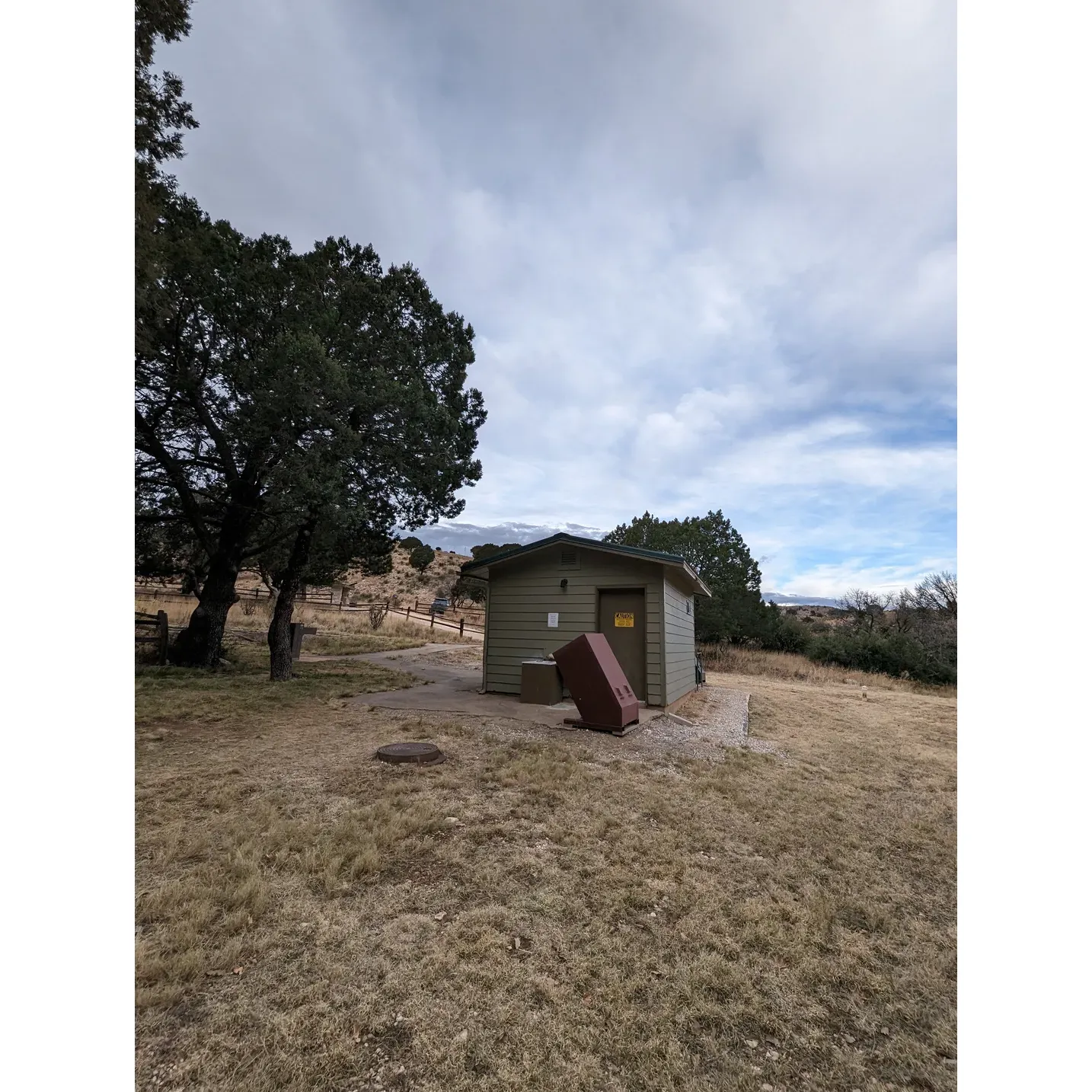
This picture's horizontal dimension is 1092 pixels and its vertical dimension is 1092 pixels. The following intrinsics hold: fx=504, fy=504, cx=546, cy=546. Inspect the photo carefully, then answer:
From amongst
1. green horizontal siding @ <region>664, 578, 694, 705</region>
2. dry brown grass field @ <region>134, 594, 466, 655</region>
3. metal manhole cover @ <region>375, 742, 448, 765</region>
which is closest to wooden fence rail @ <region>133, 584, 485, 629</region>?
dry brown grass field @ <region>134, 594, 466, 655</region>

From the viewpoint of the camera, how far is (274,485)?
8.25m

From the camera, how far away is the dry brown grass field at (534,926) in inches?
67.1

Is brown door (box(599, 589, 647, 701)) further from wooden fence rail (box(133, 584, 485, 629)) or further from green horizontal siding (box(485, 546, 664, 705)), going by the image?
wooden fence rail (box(133, 584, 485, 629))

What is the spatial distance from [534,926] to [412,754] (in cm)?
273

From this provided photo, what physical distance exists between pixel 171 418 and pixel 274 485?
126 inches

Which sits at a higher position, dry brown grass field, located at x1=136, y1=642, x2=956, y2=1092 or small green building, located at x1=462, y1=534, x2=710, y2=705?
small green building, located at x1=462, y1=534, x2=710, y2=705

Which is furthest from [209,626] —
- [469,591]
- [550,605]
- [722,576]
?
[469,591]

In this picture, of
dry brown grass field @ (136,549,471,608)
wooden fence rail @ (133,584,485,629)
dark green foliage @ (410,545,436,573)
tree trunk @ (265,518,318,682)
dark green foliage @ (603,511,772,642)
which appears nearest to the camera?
tree trunk @ (265,518,318,682)

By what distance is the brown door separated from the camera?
8.57m

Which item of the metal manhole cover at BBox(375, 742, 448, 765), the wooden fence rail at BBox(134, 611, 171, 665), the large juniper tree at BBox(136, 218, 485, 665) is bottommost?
the metal manhole cover at BBox(375, 742, 448, 765)

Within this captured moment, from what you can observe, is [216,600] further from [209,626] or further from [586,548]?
[586,548]

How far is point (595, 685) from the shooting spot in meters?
6.65

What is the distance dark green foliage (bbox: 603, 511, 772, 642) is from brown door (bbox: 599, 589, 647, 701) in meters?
12.1
